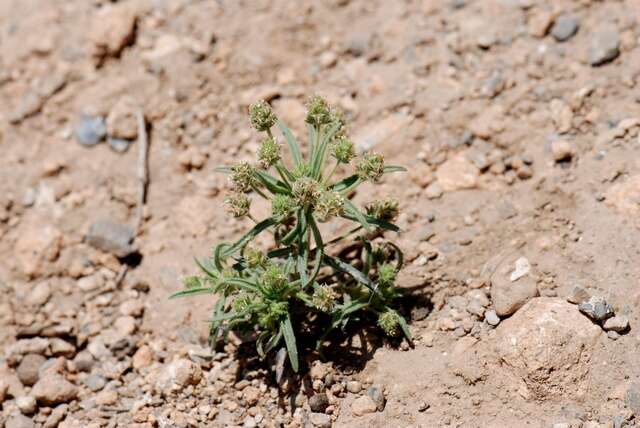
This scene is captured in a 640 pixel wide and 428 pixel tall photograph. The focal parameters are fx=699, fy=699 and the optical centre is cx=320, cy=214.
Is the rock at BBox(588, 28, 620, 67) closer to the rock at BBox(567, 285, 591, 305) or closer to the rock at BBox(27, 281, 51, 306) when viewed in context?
the rock at BBox(567, 285, 591, 305)

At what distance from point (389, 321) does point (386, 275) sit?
301 millimetres

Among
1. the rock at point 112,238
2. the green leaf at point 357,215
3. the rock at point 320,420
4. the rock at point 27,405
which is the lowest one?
the rock at point 320,420

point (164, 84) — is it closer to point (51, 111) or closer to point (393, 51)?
point (51, 111)

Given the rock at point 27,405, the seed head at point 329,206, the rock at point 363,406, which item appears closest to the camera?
the seed head at point 329,206

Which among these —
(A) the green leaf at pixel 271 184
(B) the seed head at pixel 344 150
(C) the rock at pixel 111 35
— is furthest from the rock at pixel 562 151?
(C) the rock at pixel 111 35

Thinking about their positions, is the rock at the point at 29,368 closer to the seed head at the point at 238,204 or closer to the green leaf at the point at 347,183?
the seed head at the point at 238,204

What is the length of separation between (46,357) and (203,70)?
2.91 m

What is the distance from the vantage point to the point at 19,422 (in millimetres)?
4762

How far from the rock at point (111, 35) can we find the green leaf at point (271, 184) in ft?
10.2

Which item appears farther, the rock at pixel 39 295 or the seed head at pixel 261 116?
the rock at pixel 39 295

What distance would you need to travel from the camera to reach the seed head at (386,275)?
4.54 m

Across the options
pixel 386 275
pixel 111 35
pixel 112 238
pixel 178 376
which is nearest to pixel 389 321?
pixel 386 275

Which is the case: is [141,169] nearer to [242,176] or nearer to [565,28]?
[242,176]

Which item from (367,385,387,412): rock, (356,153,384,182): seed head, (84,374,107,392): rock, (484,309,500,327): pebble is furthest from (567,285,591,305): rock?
(84,374,107,392): rock
